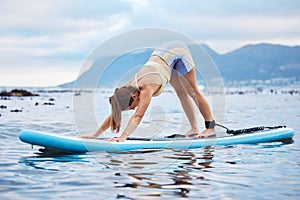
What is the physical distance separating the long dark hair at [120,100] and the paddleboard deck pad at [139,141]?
1.46 feet

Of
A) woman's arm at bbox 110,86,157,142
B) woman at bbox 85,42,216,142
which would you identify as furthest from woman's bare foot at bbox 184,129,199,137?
woman's arm at bbox 110,86,157,142

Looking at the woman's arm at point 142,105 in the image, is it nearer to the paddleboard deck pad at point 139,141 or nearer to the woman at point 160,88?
the woman at point 160,88

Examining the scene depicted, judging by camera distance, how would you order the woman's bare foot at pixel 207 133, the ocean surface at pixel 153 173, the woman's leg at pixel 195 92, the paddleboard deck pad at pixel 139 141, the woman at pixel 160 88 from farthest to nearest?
the woman's leg at pixel 195 92
the woman's bare foot at pixel 207 133
the woman at pixel 160 88
the paddleboard deck pad at pixel 139 141
the ocean surface at pixel 153 173

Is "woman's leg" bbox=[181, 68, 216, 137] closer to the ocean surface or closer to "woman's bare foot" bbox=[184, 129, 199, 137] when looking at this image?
"woman's bare foot" bbox=[184, 129, 199, 137]

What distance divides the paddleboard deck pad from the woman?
8.7 inches

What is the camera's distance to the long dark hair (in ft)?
21.9

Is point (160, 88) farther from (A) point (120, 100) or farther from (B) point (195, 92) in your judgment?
(B) point (195, 92)

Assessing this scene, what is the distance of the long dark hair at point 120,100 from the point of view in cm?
668

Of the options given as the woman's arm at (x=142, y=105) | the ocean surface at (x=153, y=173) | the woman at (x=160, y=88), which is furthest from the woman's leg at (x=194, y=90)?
the woman's arm at (x=142, y=105)

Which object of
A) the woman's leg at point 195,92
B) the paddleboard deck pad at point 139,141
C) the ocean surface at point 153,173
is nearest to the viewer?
the ocean surface at point 153,173

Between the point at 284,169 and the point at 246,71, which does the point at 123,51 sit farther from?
the point at 246,71

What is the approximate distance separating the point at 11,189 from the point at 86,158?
6.15 ft

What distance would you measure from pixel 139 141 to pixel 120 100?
0.96m

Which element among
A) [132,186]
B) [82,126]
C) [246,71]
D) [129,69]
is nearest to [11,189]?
[132,186]
